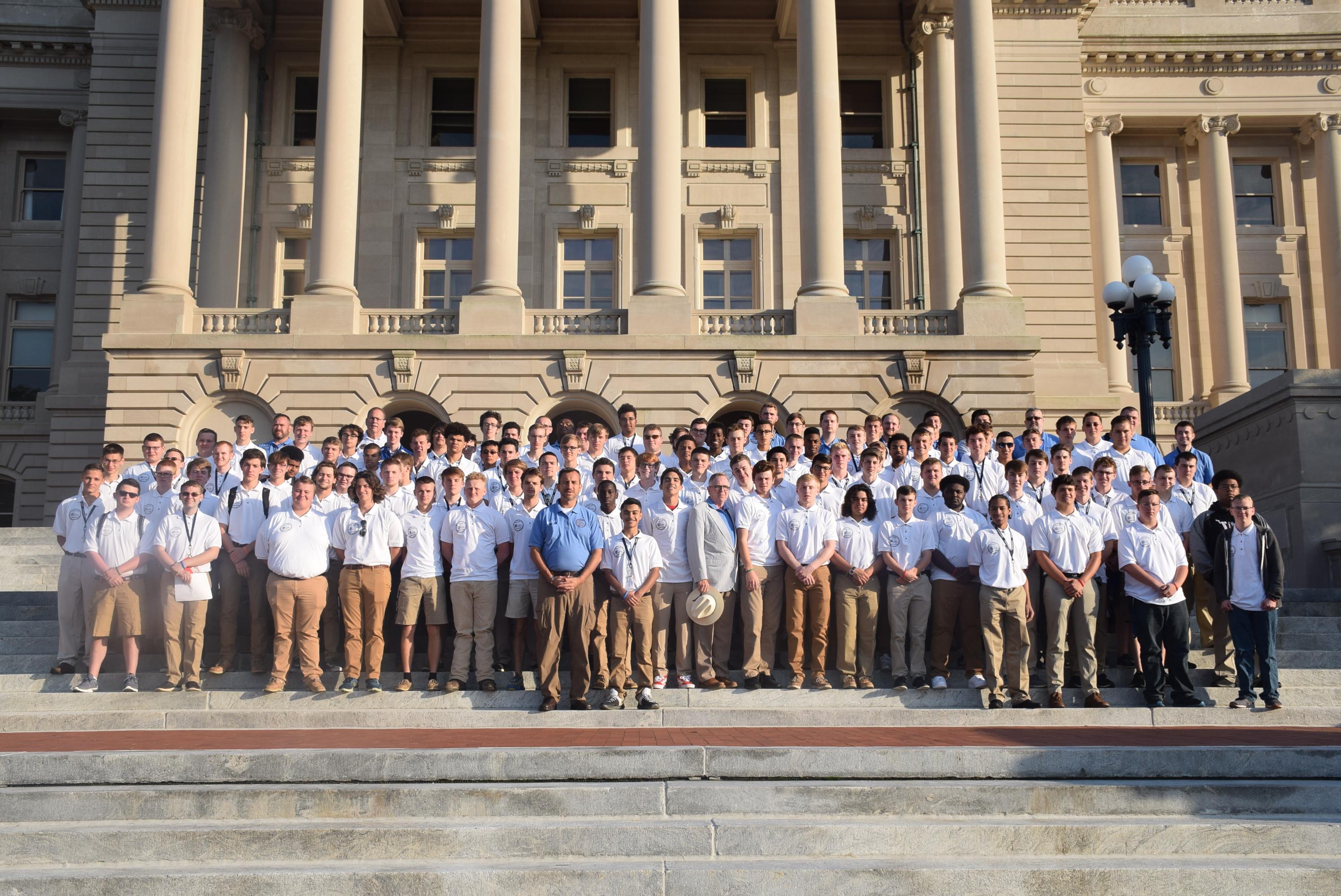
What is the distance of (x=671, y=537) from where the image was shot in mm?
11742

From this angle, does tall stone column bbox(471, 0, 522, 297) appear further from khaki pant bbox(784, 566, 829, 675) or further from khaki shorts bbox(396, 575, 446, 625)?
khaki pant bbox(784, 566, 829, 675)

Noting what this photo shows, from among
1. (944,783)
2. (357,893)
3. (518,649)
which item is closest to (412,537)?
(518,649)

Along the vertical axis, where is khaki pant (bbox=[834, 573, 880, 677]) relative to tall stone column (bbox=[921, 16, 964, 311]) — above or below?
below

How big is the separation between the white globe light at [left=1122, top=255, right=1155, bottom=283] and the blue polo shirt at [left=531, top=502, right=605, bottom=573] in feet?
29.3

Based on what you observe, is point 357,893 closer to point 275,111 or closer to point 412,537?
point 412,537

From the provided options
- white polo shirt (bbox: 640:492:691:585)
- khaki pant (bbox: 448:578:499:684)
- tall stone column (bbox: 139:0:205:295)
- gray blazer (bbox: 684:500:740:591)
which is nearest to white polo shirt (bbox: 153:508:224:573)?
khaki pant (bbox: 448:578:499:684)

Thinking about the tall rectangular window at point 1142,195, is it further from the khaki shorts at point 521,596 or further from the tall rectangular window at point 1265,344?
the khaki shorts at point 521,596

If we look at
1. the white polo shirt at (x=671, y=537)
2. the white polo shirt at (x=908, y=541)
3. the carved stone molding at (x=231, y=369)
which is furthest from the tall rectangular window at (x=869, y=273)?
the white polo shirt at (x=671, y=537)

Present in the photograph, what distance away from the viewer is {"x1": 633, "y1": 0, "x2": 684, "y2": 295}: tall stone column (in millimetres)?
24875

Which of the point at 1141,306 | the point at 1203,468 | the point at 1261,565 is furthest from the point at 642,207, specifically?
the point at 1261,565

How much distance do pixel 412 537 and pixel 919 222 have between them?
21.3 metres

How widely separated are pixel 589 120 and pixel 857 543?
71.2 ft

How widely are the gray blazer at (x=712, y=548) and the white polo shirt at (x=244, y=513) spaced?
162 inches

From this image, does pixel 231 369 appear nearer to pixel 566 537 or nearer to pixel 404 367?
pixel 404 367
